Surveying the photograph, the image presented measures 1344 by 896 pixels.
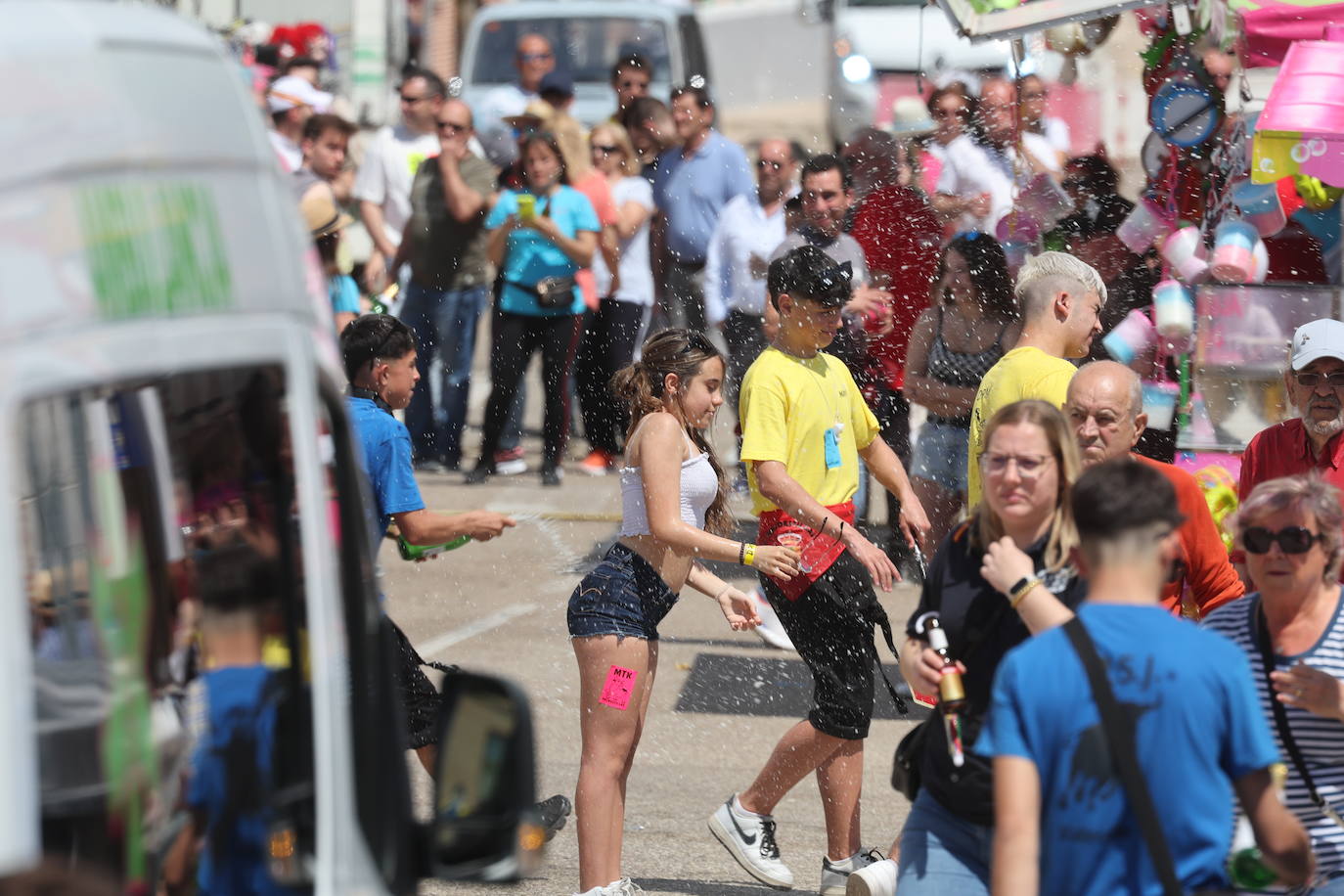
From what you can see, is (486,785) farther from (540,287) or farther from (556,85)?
(556,85)

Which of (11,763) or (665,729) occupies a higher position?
→ (11,763)

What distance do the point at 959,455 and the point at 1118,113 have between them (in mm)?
5348

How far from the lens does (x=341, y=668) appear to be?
273cm

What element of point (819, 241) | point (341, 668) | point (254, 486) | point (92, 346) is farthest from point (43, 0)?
point (819, 241)

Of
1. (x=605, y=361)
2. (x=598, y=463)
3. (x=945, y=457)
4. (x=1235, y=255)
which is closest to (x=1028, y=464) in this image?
(x=1235, y=255)

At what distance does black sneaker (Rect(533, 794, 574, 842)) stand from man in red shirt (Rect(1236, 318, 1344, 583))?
225 centimetres

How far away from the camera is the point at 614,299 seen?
11.5 m

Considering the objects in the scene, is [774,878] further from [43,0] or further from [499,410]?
[499,410]

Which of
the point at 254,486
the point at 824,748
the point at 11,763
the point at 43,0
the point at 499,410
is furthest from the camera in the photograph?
the point at 499,410

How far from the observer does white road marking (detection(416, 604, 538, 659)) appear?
26.9 ft

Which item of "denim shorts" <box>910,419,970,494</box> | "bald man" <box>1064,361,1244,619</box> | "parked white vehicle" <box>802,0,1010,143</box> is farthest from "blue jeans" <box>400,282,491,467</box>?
"parked white vehicle" <box>802,0,1010,143</box>

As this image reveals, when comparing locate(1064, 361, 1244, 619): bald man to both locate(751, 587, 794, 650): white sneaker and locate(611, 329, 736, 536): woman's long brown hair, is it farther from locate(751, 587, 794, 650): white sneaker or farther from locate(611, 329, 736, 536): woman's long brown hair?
locate(751, 587, 794, 650): white sneaker

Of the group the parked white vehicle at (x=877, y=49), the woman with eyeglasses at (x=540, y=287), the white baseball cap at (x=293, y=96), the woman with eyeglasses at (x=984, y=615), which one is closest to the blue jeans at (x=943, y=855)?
the woman with eyeglasses at (x=984, y=615)

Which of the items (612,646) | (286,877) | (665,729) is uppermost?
(286,877)
